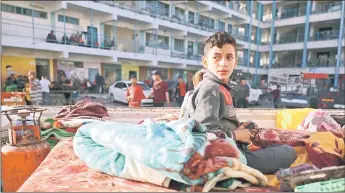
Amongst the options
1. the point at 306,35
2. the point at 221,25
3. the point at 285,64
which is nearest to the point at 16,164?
the point at 221,25

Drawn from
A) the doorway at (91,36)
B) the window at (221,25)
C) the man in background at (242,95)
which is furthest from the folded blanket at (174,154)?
the window at (221,25)

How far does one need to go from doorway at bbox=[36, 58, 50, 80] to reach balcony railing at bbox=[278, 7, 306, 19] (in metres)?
24.4

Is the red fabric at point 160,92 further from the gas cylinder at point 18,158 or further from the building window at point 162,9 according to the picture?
the building window at point 162,9

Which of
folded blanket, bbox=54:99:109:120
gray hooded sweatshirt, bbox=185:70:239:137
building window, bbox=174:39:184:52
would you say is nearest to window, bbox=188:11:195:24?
building window, bbox=174:39:184:52

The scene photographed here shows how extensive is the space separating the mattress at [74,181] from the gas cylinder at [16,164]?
11.3 inches

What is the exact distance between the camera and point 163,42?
69.9 feet

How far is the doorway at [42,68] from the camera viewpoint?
13935 millimetres

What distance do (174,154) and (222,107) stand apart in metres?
0.57

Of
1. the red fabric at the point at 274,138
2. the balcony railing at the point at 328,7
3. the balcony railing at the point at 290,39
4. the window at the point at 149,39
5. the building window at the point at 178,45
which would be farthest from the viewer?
the balcony railing at the point at 290,39

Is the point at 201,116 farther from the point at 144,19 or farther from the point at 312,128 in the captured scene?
the point at 144,19

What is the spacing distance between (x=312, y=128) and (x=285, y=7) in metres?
29.7

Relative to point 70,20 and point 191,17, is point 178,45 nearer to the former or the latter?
point 191,17

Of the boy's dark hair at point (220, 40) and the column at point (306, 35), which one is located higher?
the column at point (306, 35)

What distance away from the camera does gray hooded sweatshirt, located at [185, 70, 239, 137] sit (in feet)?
5.01
